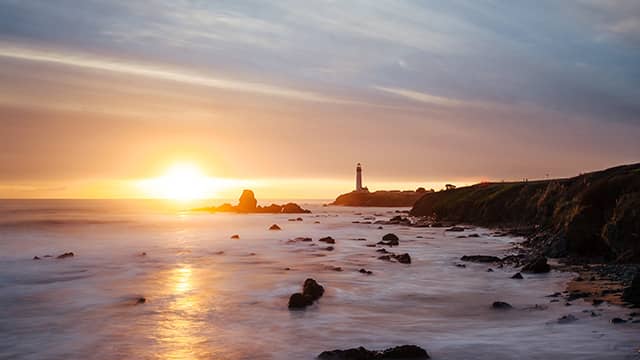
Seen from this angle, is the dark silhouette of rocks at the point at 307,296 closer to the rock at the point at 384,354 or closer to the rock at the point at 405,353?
the rock at the point at 384,354

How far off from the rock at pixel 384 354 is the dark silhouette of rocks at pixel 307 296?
795cm

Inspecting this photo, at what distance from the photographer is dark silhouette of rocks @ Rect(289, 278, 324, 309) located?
2248cm

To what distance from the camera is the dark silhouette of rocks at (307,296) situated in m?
22.5

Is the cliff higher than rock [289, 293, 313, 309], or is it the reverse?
the cliff

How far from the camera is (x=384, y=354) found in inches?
547

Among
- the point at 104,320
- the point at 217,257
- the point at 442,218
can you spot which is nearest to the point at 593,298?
the point at 104,320

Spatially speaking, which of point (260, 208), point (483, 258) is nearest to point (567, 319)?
point (483, 258)

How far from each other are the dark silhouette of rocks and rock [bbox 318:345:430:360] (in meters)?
7.95

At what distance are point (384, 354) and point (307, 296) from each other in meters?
9.51

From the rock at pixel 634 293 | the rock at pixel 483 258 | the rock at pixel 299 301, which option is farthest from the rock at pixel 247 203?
the rock at pixel 634 293

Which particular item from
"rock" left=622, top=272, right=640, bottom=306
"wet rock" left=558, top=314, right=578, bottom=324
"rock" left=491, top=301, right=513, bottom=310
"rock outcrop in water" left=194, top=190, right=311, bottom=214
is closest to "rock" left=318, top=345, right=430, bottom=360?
"wet rock" left=558, top=314, right=578, bottom=324

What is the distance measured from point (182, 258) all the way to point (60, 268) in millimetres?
9898

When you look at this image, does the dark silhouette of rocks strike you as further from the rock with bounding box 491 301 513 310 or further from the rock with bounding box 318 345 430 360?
the rock with bounding box 318 345 430 360

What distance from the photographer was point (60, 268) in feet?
128
